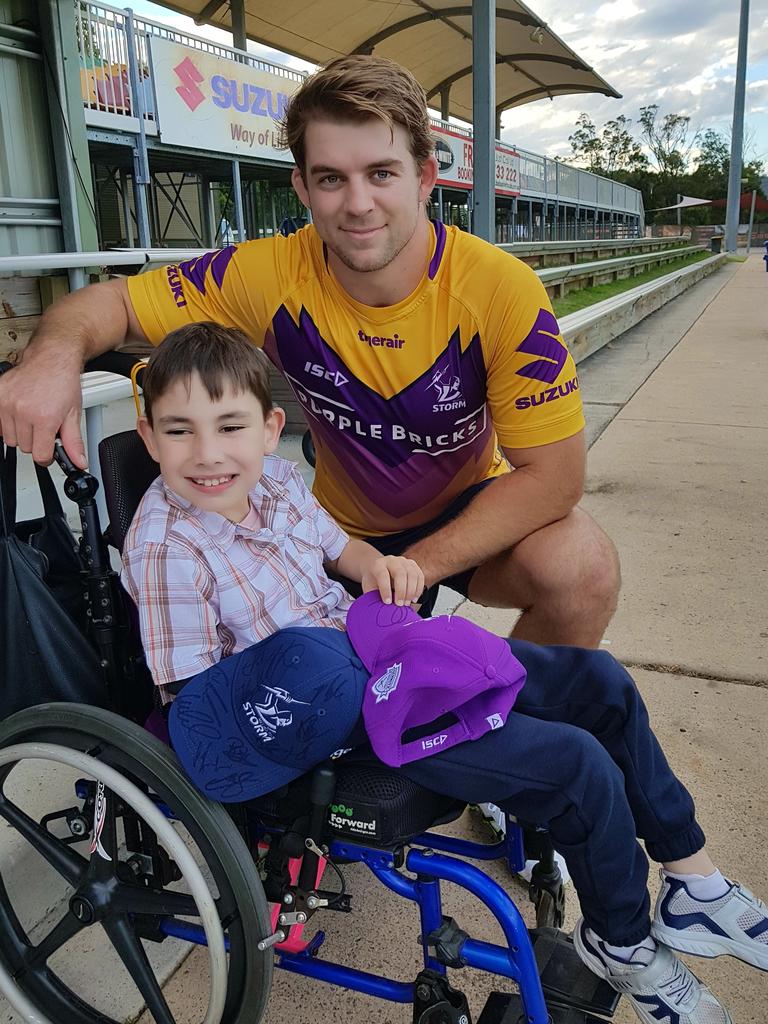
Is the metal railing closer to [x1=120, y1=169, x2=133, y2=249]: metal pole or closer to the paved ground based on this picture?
[x1=120, y1=169, x2=133, y2=249]: metal pole

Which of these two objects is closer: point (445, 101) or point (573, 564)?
point (573, 564)

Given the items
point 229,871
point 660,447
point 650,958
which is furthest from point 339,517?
point 660,447

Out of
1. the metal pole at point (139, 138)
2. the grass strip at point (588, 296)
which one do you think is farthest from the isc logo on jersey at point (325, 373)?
the metal pole at point (139, 138)

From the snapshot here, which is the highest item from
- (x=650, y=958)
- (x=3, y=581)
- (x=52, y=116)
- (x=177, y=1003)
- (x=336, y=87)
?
(x=52, y=116)

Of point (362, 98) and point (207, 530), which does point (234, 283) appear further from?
point (207, 530)

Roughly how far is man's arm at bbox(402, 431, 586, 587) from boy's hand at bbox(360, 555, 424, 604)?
390 millimetres

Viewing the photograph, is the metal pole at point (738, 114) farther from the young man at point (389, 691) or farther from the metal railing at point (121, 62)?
the young man at point (389, 691)

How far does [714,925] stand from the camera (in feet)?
4.69

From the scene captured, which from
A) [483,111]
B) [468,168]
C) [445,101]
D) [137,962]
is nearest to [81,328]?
[137,962]

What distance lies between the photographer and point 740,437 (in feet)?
19.7

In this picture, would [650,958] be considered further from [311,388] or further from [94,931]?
[311,388]

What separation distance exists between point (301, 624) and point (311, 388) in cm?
77

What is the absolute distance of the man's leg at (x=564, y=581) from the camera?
2.00 metres

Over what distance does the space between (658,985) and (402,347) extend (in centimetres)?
140
